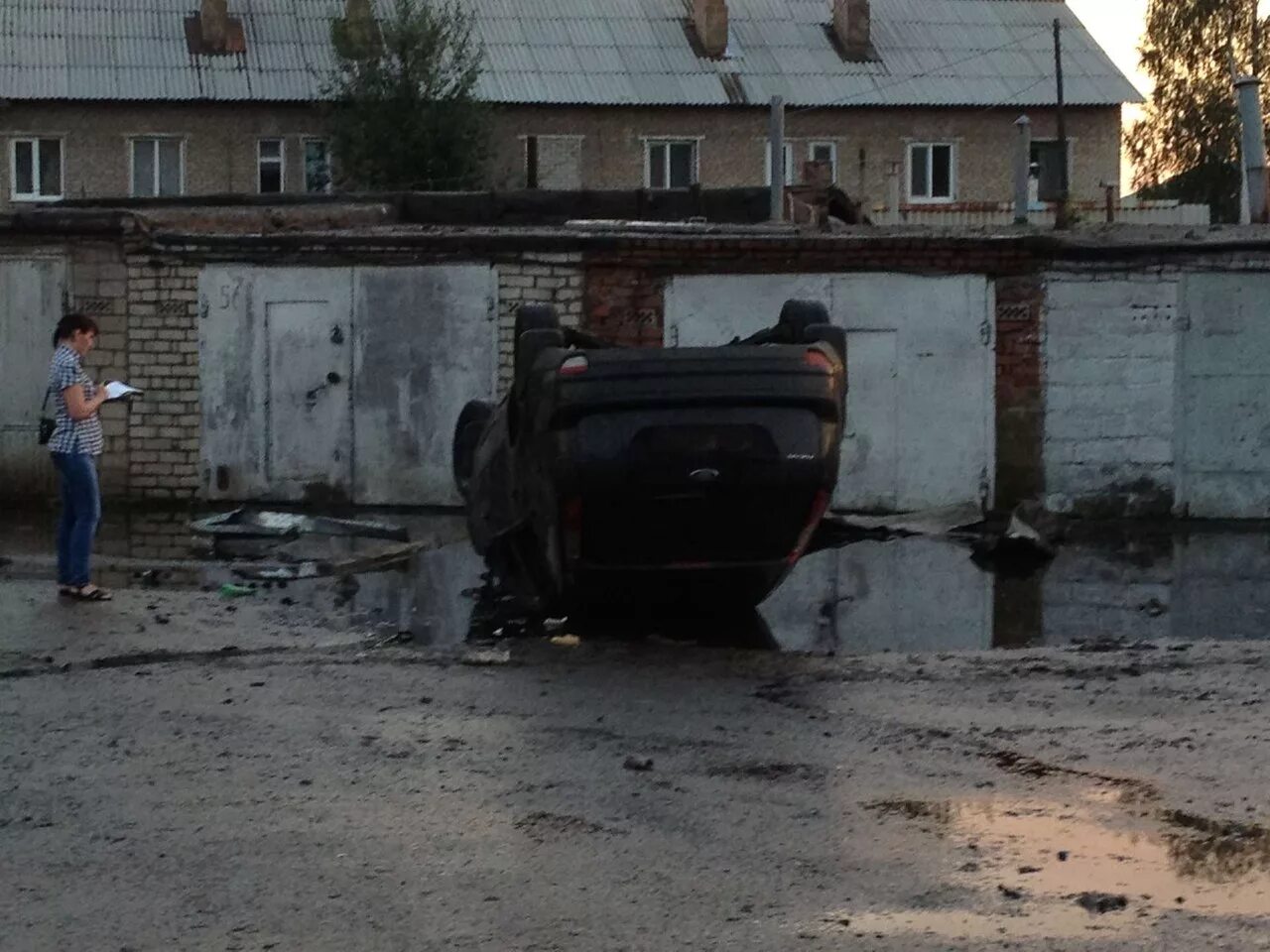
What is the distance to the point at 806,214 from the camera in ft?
72.2

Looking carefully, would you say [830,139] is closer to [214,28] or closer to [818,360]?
[214,28]

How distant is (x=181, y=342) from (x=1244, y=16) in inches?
1549

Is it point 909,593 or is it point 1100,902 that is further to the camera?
point 909,593

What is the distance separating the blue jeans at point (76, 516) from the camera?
9680 millimetres

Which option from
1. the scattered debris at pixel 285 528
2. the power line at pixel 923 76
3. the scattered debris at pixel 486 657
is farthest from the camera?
the power line at pixel 923 76

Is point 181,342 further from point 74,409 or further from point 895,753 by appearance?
point 895,753

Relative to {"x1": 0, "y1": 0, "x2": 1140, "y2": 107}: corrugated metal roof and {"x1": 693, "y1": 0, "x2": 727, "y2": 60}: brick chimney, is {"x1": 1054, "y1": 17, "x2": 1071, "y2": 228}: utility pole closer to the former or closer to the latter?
{"x1": 0, "y1": 0, "x2": 1140, "y2": 107}: corrugated metal roof

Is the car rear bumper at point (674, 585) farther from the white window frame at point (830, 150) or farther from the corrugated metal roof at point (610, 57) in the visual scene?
the white window frame at point (830, 150)

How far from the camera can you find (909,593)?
11.7 metres

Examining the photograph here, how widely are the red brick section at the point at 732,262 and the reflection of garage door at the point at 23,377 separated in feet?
15.8

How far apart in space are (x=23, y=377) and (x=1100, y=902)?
13.9m

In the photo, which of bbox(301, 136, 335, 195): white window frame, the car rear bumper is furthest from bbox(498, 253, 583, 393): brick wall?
bbox(301, 136, 335, 195): white window frame

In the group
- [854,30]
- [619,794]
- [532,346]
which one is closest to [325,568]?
[532,346]

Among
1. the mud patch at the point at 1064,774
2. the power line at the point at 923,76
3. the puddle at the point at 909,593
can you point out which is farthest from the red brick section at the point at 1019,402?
the power line at the point at 923,76
